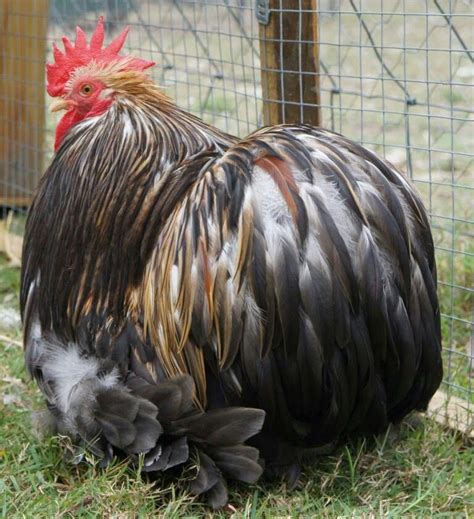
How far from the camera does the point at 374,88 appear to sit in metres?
5.30

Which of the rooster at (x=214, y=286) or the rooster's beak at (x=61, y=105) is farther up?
the rooster's beak at (x=61, y=105)

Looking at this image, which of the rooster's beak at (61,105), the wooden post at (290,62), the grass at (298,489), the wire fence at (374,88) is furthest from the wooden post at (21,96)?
the grass at (298,489)

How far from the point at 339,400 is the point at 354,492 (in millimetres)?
405

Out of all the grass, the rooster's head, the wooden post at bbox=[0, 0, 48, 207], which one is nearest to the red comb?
the rooster's head

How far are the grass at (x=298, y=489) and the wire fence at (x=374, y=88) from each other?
1.37ft

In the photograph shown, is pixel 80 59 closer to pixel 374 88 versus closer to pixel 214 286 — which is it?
pixel 214 286

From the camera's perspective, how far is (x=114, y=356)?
2857 millimetres

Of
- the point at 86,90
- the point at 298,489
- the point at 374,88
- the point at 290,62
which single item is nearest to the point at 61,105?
the point at 86,90

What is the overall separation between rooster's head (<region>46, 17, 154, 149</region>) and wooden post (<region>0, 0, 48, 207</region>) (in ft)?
6.27

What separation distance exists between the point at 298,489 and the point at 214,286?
755 millimetres

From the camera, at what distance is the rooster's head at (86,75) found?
3014 mm

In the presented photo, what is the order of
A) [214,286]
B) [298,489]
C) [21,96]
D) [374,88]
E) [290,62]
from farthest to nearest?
1. [374,88]
2. [21,96]
3. [290,62]
4. [298,489]
5. [214,286]

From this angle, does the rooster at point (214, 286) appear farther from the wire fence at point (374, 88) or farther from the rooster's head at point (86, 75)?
the wire fence at point (374, 88)

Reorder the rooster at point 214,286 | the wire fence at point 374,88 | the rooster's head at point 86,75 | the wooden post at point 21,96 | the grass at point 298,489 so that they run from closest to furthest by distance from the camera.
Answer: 1. the rooster at point 214,286
2. the grass at point 298,489
3. the rooster's head at point 86,75
4. the wire fence at point 374,88
5. the wooden post at point 21,96
